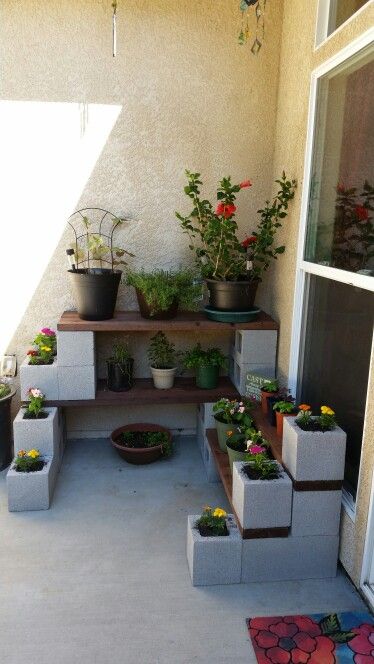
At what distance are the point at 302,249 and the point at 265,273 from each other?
2.26 feet

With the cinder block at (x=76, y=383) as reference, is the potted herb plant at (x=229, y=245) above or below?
above

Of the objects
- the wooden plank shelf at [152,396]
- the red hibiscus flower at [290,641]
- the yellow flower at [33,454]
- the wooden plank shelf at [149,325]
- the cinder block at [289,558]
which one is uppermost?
the wooden plank shelf at [149,325]

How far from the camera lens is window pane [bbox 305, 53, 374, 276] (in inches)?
84.8

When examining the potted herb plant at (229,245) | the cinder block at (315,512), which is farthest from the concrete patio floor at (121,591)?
the potted herb plant at (229,245)

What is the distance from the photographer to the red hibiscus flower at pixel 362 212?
2158 mm

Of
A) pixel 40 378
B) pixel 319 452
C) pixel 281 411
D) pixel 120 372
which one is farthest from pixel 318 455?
pixel 40 378

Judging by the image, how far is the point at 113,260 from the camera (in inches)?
136

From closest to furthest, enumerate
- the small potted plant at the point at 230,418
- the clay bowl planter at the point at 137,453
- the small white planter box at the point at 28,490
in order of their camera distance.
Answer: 1. the small white planter box at the point at 28,490
2. the small potted plant at the point at 230,418
3. the clay bowl planter at the point at 137,453

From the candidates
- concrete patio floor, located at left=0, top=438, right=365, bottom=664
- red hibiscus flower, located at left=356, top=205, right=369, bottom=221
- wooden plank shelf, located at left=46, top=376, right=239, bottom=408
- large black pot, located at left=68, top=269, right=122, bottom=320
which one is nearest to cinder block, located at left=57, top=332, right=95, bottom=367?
large black pot, located at left=68, top=269, right=122, bottom=320

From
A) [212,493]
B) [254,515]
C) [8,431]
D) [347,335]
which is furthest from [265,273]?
[8,431]

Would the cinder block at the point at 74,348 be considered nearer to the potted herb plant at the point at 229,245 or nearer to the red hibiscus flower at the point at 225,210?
the potted herb plant at the point at 229,245

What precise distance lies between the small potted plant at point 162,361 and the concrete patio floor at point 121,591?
681 mm

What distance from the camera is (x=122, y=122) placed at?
130 inches

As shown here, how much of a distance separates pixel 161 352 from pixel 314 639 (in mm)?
1931
